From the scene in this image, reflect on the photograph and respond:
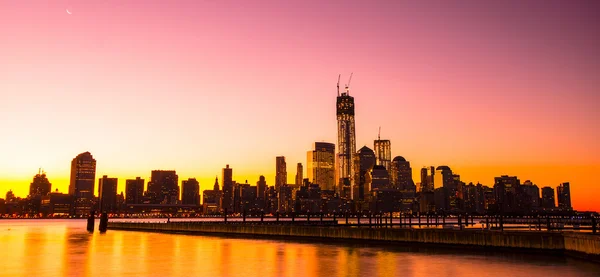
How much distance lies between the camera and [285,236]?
190ft

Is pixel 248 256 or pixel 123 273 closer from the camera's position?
pixel 123 273

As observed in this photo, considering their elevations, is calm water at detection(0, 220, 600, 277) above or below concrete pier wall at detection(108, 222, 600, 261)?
below

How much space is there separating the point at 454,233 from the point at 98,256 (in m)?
25.3

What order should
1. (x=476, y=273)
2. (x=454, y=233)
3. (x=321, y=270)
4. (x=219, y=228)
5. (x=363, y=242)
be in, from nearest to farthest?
(x=476, y=273), (x=321, y=270), (x=454, y=233), (x=363, y=242), (x=219, y=228)

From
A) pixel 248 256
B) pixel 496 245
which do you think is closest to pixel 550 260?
pixel 496 245

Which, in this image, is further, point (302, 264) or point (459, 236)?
point (459, 236)

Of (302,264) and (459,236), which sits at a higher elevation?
(459,236)

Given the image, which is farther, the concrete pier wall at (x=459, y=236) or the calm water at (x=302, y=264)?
the concrete pier wall at (x=459, y=236)

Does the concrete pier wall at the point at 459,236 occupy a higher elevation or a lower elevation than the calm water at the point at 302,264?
higher

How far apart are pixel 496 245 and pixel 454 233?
→ 3898 millimetres

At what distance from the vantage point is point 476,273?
25.4 meters

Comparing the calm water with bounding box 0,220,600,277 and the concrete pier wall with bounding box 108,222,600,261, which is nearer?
the calm water with bounding box 0,220,600,277

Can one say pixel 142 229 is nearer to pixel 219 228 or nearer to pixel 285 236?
Answer: pixel 219 228

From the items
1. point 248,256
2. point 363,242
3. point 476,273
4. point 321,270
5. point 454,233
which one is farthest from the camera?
point 363,242
